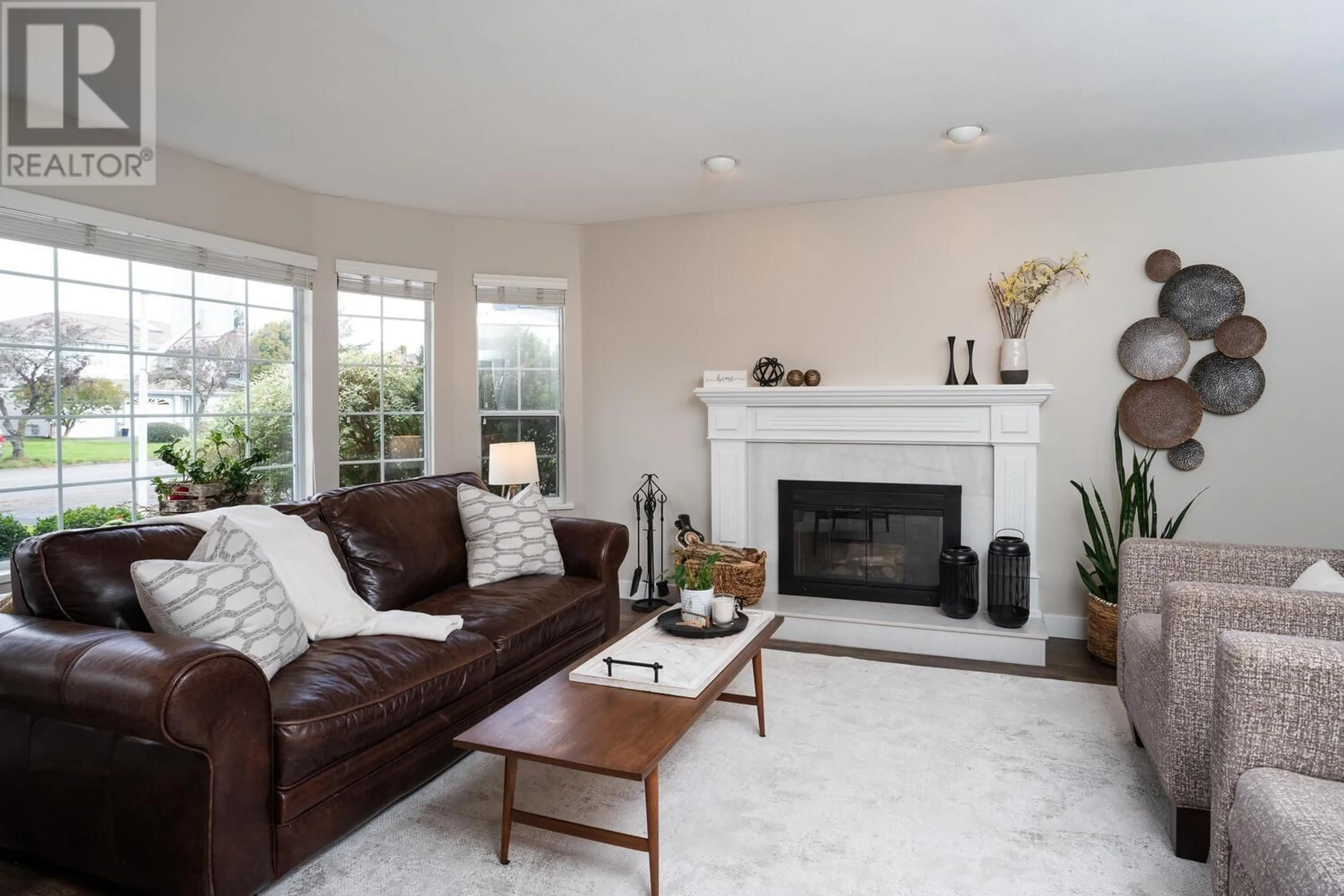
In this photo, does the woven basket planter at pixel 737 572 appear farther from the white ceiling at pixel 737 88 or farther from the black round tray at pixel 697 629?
the white ceiling at pixel 737 88

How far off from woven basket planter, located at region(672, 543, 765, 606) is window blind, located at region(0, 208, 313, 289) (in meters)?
2.80

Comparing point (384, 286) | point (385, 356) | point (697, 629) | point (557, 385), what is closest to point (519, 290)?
point (557, 385)

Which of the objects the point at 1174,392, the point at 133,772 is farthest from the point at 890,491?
the point at 133,772

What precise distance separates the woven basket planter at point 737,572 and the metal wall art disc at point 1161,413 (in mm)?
2120

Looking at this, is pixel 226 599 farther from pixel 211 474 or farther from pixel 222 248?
pixel 222 248

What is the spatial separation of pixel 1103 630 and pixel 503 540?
298 centimetres

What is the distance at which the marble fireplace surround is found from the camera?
4051 mm

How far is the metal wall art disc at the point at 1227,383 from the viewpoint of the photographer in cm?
384

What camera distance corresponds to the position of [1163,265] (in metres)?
3.95

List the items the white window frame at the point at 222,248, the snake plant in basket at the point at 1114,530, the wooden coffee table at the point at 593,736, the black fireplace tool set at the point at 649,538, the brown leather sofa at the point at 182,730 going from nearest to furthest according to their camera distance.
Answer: the brown leather sofa at the point at 182,730, the wooden coffee table at the point at 593,736, the white window frame at the point at 222,248, the snake plant in basket at the point at 1114,530, the black fireplace tool set at the point at 649,538

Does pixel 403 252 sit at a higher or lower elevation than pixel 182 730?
higher

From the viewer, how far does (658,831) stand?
1.96m

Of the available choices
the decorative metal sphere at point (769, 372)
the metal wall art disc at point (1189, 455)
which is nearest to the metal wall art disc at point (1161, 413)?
the metal wall art disc at point (1189, 455)

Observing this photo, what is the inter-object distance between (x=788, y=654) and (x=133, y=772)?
2881mm
